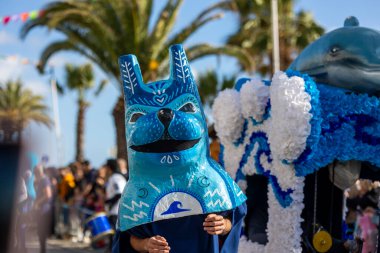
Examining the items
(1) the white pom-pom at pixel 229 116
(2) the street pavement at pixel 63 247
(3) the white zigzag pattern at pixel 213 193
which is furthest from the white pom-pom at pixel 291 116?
(2) the street pavement at pixel 63 247

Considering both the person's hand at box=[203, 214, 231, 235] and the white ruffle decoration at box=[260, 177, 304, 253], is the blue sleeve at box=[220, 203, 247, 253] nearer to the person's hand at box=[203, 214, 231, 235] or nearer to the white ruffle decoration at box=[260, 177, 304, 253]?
the person's hand at box=[203, 214, 231, 235]

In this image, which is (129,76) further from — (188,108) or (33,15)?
(33,15)

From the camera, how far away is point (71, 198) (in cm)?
1235

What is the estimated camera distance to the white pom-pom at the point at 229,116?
5414 mm

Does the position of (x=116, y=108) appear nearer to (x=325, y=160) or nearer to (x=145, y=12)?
(x=145, y=12)

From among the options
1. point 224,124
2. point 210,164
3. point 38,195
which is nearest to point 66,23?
point 38,195

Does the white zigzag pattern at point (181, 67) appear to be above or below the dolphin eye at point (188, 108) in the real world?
above

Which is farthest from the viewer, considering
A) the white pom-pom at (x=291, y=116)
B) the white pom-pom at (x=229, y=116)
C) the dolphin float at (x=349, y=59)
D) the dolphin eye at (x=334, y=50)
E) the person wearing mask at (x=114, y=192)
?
the person wearing mask at (x=114, y=192)

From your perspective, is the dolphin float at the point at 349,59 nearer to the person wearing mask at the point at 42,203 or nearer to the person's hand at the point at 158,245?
the person's hand at the point at 158,245

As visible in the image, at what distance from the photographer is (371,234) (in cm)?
698

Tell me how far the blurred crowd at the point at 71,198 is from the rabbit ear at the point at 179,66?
13.1 ft

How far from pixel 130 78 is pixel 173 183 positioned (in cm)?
67

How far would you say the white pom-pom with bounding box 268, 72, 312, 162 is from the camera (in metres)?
4.61

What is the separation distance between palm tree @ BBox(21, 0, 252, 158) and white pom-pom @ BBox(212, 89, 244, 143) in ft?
23.5
